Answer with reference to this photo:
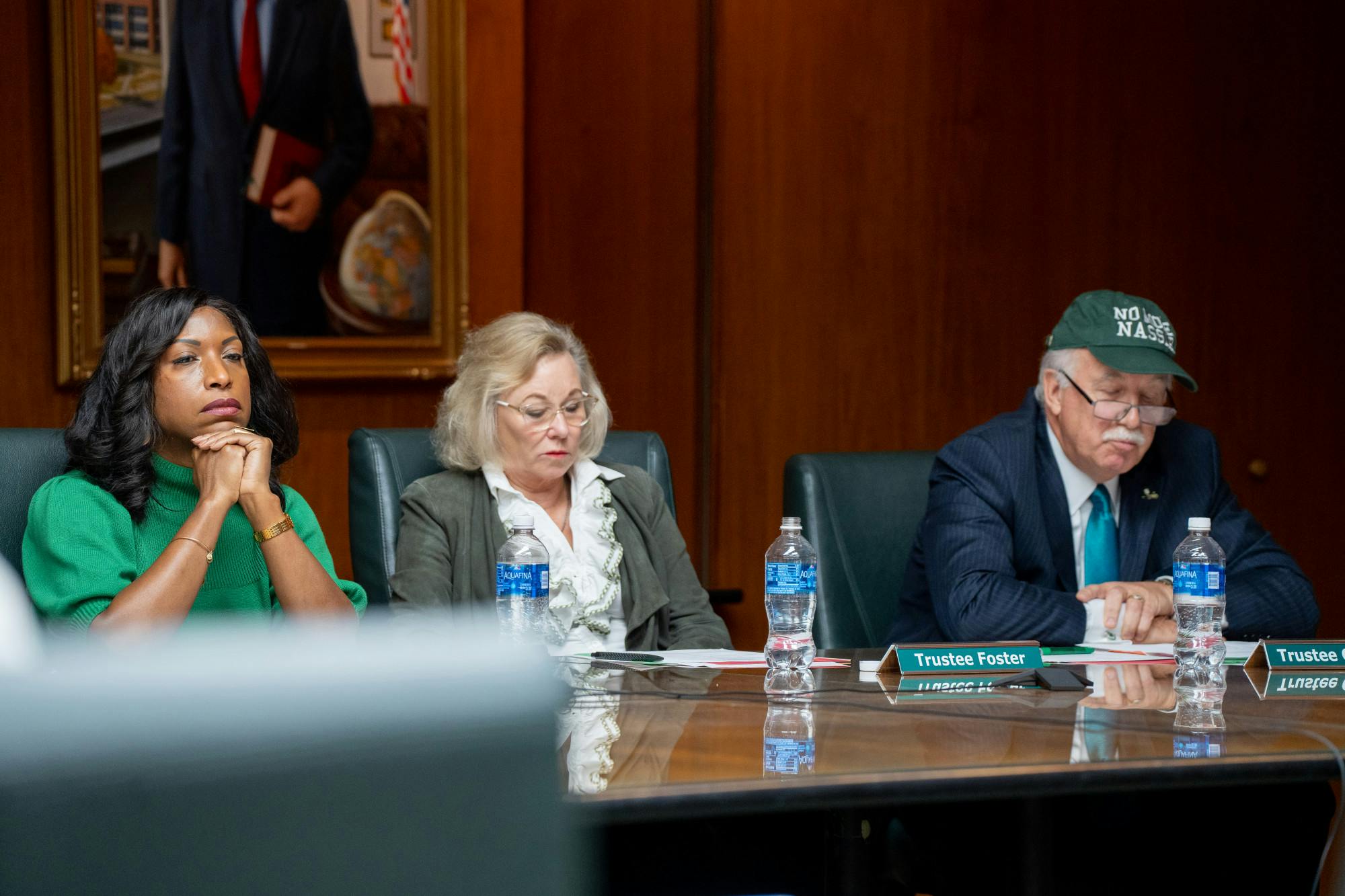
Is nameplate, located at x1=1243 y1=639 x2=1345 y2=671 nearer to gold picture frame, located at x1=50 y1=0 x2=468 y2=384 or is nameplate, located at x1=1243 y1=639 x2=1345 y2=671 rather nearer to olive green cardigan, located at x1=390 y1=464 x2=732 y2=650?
olive green cardigan, located at x1=390 y1=464 x2=732 y2=650

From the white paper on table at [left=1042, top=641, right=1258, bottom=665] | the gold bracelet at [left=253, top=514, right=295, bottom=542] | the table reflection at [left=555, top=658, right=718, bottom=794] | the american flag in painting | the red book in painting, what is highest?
the american flag in painting

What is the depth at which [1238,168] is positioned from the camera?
4.63m

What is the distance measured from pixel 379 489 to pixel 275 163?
1293mm

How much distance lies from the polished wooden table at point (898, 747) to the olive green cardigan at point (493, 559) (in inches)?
23.9

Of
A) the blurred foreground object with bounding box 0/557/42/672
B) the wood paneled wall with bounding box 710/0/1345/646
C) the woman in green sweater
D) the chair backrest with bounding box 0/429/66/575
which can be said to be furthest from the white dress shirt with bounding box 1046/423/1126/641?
the blurred foreground object with bounding box 0/557/42/672

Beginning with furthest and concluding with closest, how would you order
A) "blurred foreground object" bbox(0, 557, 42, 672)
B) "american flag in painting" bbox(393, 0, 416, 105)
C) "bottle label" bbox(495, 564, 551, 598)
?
"american flag in painting" bbox(393, 0, 416, 105)
"bottle label" bbox(495, 564, 551, 598)
"blurred foreground object" bbox(0, 557, 42, 672)

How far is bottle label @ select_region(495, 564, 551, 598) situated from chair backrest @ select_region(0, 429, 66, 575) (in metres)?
0.73

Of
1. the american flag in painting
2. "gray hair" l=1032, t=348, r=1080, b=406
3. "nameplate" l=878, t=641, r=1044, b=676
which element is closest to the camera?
"nameplate" l=878, t=641, r=1044, b=676

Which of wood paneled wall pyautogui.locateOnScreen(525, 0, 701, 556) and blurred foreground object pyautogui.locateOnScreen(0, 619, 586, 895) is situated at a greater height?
wood paneled wall pyautogui.locateOnScreen(525, 0, 701, 556)

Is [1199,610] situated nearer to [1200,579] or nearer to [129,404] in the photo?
[1200,579]

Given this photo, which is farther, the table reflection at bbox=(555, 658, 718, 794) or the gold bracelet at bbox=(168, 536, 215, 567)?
the gold bracelet at bbox=(168, 536, 215, 567)

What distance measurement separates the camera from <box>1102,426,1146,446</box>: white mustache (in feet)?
8.52

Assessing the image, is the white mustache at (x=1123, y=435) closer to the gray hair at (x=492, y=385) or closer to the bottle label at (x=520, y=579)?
the gray hair at (x=492, y=385)

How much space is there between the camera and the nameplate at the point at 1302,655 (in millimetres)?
2143
